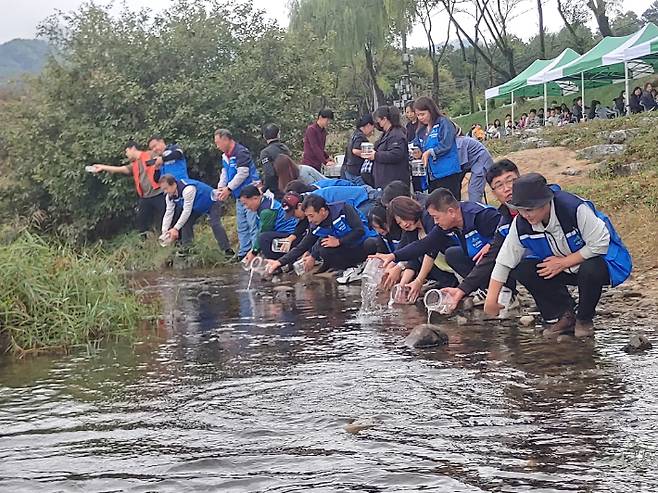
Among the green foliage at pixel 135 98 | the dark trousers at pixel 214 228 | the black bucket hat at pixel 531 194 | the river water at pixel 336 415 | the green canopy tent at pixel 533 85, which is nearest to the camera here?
the river water at pixel 336 415

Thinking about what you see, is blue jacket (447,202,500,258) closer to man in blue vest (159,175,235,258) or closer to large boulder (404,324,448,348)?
large boulder (404,324,448,348)

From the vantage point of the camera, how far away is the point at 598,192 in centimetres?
1160

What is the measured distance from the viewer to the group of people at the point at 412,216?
5508 millimetres

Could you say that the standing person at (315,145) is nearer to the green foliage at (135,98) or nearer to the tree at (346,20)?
the green foliage at (135,98)

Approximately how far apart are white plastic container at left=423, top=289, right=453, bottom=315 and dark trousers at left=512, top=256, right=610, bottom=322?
595mm

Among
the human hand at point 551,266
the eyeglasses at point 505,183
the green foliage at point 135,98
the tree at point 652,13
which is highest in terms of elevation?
the tree at point 652,13

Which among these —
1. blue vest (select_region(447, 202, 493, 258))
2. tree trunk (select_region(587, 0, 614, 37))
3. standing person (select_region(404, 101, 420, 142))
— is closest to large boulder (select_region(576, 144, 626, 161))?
standing person (select_region(404, 101, 420, 142))

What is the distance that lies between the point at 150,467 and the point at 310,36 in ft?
47.9

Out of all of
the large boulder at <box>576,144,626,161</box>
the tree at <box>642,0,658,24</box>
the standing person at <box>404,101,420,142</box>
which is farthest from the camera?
the tree at <box>642,0,658,24</box>

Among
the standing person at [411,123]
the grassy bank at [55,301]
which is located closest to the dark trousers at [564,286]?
the grassy bank at [55,301]

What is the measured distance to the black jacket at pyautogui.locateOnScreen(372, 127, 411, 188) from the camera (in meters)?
9.48

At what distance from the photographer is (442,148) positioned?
9.08 m

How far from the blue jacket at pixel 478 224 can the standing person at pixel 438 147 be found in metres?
2.52

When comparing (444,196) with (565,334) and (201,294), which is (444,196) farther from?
(201,294)
